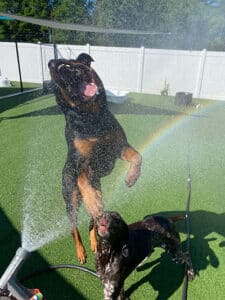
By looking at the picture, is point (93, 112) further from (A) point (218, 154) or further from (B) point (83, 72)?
(A) point (218, 154)

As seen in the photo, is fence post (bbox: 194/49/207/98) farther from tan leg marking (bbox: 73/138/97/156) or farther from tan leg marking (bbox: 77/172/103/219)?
tan leg marking (bbox: 77/172/103/219)

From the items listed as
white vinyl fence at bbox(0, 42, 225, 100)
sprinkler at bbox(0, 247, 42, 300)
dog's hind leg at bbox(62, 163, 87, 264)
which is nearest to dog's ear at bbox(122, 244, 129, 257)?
sprinkler at bbox(0, 247, 42, 300)

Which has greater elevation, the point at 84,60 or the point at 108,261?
the point at 84,60

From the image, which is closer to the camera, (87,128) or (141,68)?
(87,128)

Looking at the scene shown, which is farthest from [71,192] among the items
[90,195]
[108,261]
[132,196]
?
[132,196]

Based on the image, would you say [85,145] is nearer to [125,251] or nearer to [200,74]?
[125,251]

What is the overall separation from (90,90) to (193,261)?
2.05 metres

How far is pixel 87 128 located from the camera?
239 cm

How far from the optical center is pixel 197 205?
171 inches

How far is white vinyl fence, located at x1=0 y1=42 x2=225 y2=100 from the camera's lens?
43.0ft

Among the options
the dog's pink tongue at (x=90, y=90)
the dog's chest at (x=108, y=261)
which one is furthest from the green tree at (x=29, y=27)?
the dog's chest at (x=108, y=261)

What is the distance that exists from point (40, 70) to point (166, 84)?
6.91 m

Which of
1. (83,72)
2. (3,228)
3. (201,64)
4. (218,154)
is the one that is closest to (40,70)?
(201,64)

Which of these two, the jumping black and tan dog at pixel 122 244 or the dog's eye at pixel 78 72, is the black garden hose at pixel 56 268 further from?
the dog's eye at pixel 78 72
